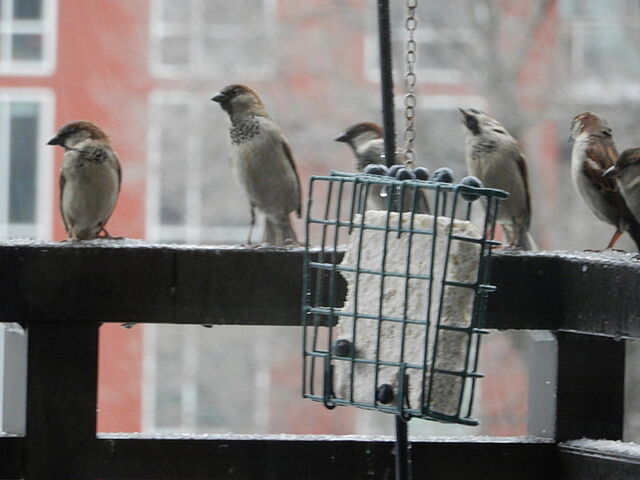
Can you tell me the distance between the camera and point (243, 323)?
2025 mm

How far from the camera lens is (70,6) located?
409 inches

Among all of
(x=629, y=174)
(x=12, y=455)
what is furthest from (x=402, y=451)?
(x=629, y=174)

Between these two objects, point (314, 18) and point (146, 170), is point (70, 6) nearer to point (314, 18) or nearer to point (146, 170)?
point (146, 170)

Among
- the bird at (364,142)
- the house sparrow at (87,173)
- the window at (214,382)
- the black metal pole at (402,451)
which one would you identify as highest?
the bird at (364,142)

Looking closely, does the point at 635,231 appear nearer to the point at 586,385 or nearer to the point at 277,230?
the point at 277,230

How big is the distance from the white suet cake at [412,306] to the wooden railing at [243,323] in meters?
0.23

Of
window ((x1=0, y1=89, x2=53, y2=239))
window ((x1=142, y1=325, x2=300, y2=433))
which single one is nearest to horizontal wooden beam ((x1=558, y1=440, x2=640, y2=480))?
window ((x1=142, y1=325, x2=300, y2=433))

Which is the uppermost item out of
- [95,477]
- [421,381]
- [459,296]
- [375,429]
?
[459,296]

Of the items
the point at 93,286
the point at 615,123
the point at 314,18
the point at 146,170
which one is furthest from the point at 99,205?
the point at 146,170

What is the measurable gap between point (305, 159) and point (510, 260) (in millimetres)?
6968

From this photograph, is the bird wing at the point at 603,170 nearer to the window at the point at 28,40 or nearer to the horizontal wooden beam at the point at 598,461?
the horizontal wooden beam at the point at 598,461

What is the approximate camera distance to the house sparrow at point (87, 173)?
10.5ft

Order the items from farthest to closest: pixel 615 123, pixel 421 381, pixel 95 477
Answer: pixel 615 123
pixel 95 477
pixel 421 381

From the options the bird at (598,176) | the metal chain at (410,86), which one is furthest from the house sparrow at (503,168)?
the metal chain at (410,86)
